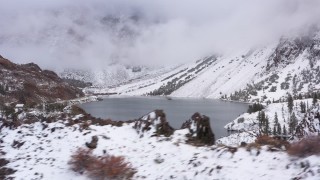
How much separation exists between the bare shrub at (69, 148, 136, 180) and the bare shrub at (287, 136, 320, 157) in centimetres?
929

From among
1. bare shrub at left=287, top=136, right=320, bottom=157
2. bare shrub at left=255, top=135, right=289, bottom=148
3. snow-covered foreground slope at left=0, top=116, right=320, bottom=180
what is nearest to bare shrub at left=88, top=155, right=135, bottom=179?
snow-covered foreground slope at left=0, top=116, right=320, bottom=180

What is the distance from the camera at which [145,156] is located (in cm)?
2561

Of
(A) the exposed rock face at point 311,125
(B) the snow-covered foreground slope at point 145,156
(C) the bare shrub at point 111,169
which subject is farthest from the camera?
(A) the exposed rock face at point 311,125

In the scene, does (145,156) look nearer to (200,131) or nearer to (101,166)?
(101,166)

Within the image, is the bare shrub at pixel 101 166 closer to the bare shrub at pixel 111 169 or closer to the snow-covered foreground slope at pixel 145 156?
the bare shrub at pixel 111 169

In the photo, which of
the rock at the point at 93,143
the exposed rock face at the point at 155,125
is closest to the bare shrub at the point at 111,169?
the rock at the point at 93,143

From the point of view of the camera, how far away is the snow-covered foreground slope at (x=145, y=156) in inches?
743

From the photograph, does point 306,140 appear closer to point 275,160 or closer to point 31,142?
point 275,160

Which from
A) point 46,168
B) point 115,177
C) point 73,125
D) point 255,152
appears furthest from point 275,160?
point 73,125

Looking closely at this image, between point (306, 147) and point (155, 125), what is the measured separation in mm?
14647

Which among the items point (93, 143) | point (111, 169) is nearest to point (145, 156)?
point (111, 169)

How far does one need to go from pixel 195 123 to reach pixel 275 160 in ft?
36.1

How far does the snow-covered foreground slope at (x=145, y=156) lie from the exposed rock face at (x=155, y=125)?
0.59 m

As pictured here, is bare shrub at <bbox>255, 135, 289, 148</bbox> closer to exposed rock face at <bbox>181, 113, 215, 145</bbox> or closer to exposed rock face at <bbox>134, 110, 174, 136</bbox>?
exposed rock face at <bbox>181, 113, 215, 145</bbox>
